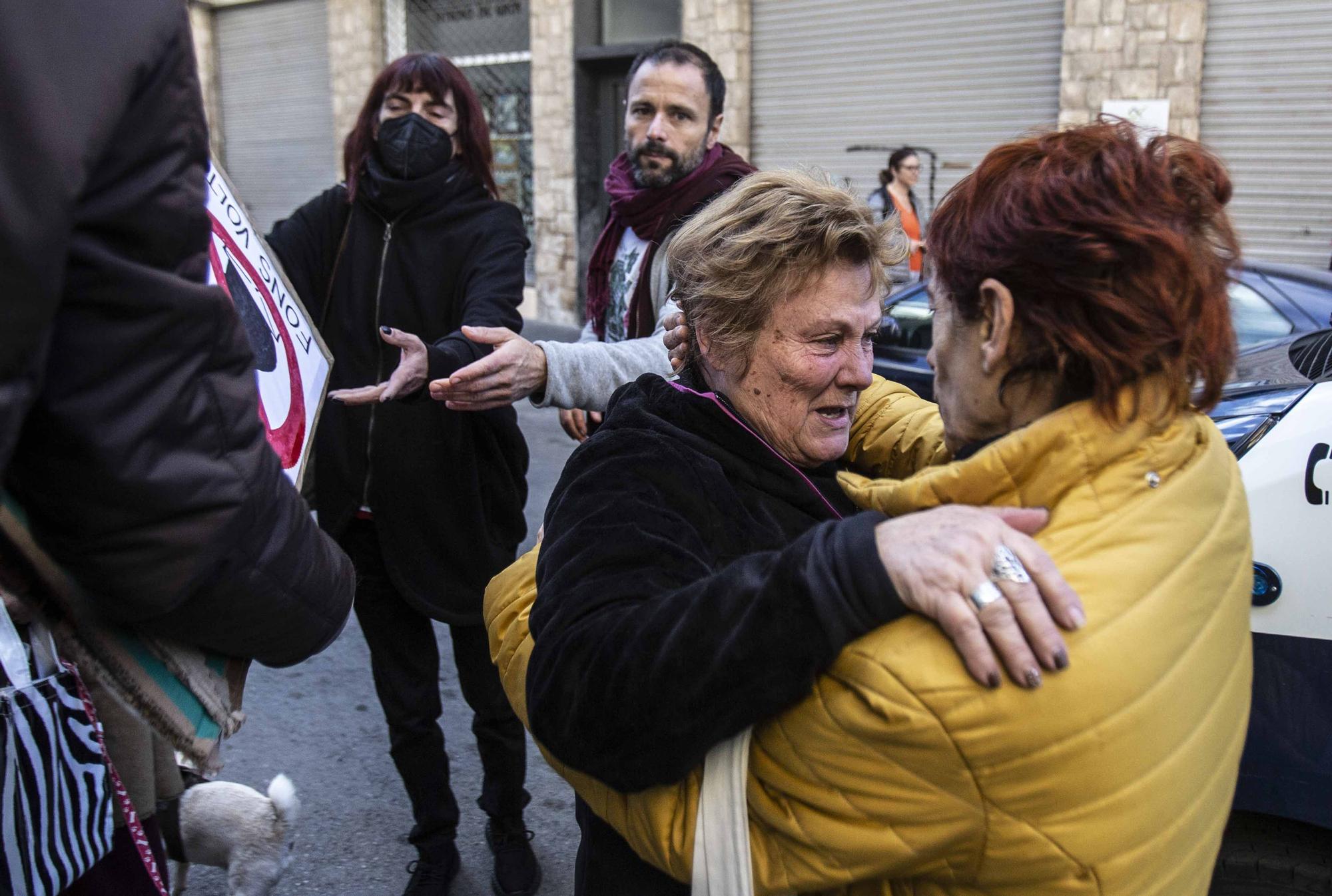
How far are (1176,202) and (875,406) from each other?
2.68 ft

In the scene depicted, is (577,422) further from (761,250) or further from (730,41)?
(730,41)

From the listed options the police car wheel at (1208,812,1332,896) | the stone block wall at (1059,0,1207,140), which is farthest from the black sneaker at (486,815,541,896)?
the stone block wall at (1059,0,1207,140)

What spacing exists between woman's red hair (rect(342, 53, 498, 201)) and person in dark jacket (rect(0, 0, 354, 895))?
1875 mm

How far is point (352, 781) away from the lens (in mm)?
3686

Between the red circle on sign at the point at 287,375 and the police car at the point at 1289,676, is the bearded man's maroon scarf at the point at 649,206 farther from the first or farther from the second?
the police car at the point at 1289,676

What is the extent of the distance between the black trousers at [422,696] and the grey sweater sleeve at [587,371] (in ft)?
2.55

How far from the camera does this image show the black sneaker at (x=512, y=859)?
9.86 feet

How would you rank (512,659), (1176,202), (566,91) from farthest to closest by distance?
(566,91) → (512,659) → (1176,202)

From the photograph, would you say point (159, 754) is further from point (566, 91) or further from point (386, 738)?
point (566, 91)

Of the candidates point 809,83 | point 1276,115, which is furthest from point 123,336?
point 809,83

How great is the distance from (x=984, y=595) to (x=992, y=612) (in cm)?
2

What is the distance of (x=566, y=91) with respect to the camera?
509 inches

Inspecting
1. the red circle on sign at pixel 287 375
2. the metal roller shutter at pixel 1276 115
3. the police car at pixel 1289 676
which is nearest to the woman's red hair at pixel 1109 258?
the police car at pixel 1289 676

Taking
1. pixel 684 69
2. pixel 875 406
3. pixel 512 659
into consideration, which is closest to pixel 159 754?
pixel 512 659
